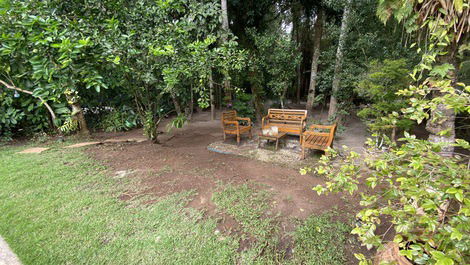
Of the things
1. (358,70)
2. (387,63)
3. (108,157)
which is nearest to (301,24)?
(358,70)

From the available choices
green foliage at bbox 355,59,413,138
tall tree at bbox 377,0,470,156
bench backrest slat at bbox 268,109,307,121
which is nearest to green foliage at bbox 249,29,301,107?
bench backrest slat at bbox 268,109,307,121

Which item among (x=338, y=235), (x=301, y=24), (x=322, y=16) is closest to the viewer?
(x=338, y=235)

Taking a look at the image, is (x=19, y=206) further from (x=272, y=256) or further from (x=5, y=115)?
(x=5, y=115)

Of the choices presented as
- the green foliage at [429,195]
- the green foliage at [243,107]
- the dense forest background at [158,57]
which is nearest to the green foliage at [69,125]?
the dense forest background at [158,57]

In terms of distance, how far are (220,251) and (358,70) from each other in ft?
17.1

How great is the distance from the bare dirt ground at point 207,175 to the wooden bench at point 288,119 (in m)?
1.33

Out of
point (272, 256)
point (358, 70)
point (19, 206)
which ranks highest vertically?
point (358, 70)

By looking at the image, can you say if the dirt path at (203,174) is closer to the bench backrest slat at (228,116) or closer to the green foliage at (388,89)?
the bench backrest slat at (228,116)

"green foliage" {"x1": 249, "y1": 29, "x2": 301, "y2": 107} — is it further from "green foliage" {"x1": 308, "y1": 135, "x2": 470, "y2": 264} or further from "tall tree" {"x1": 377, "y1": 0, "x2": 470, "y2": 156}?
"green foliage" {"x1": 308, "y1": 135, "x2": 470, "y2": 264}

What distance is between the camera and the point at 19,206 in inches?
86.0

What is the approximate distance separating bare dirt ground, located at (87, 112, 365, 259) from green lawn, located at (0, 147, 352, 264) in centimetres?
16

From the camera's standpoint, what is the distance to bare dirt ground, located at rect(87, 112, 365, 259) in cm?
224

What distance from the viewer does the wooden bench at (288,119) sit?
4634 mm

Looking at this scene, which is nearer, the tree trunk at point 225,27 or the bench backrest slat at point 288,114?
the tree trunk at point 225,27
